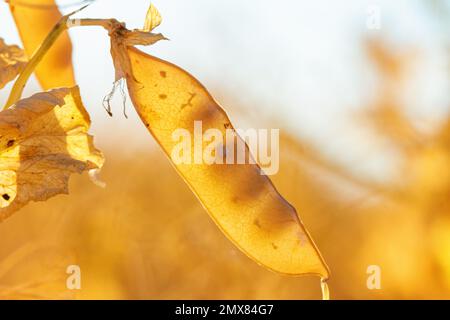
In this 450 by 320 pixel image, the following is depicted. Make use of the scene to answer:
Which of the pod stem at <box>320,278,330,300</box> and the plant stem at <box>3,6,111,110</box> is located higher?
the plant stem at <box>3,6,111,110</box>

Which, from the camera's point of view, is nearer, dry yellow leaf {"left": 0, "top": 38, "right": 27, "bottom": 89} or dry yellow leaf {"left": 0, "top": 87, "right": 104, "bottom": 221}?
dry yellow leaf {"left": 0, "top": 87, "right": 104, "bottom": 221}

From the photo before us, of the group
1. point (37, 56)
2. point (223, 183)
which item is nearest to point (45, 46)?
point (37, 56)

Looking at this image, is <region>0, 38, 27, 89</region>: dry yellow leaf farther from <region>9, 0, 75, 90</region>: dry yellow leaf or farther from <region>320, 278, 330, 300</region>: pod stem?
<region>320, 278, 330, 300</region>: pod stem

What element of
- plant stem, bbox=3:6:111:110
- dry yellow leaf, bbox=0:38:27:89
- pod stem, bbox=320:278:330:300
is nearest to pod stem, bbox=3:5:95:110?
plant stem, bbox=3:6:111:110

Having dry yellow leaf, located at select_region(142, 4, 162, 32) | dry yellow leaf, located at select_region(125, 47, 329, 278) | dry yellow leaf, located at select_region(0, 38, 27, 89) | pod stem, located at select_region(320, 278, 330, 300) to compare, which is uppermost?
dry yellow leaf, located at select_region(142, 4, 162, 32)

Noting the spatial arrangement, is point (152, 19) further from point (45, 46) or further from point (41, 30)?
point (41, 30)
